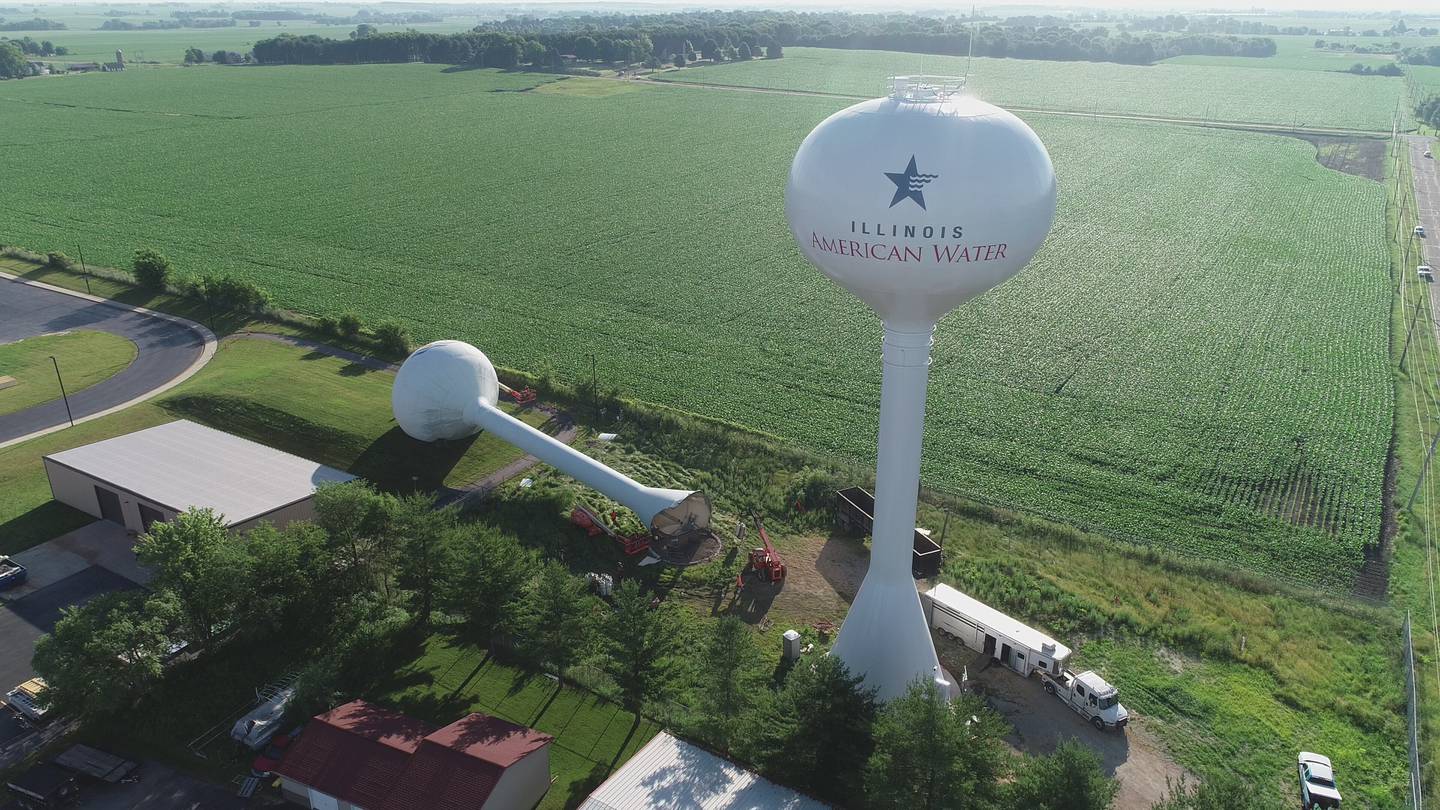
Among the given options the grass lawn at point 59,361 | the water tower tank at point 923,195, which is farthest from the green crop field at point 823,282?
the water tower tank at point 923,195

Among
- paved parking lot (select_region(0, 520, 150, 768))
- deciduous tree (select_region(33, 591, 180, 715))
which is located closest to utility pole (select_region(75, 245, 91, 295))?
paved parking lot (select_region(0, 520, 150, 768))

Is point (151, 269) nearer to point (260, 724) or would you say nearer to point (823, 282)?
point (823, 282)

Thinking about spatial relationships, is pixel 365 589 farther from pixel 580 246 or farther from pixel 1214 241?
pixel 1214 241

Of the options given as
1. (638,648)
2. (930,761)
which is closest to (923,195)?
(930,761)

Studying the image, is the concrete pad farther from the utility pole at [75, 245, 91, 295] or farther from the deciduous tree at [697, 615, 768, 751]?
the utility pole at [75, 245, 91, 295]

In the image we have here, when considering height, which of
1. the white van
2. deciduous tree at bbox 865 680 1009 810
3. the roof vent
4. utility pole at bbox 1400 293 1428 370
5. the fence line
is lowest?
the fence line

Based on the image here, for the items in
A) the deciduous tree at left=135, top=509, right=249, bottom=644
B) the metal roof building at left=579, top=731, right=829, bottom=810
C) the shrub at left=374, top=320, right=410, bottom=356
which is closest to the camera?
the metal roof building at left=579, top=731, right=829, bottom=810
